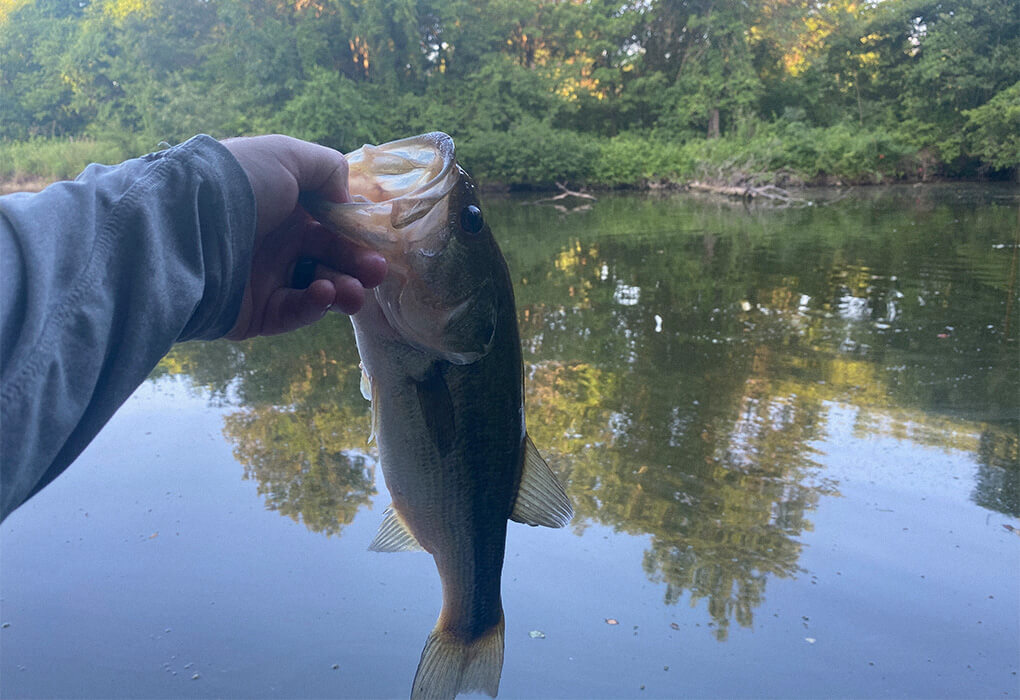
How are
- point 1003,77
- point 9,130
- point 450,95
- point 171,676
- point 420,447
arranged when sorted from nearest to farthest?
point 420,447, point 171,676, point 9,130, point 1003,77, point 450,95

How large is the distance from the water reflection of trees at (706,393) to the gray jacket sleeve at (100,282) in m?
2.77

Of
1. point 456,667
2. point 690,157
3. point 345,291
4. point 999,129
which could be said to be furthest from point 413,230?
point 999,129

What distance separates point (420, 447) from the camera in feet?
5.55

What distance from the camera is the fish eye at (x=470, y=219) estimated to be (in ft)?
5.23

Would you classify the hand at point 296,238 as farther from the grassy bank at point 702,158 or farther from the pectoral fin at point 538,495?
the grassy bank at point 702,158

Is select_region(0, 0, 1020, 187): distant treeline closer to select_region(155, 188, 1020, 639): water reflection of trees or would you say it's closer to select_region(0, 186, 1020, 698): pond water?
select_region(155, 188, 1020, 639): water reflection of trees

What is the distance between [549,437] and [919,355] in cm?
400

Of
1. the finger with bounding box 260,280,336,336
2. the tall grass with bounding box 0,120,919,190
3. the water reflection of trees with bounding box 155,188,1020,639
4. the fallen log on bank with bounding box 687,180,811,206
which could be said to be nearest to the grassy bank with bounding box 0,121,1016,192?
the tall grass with bounding box 0,120,919,190

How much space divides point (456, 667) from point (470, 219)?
1039 millimetres

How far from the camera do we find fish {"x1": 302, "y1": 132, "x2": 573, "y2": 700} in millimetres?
1597

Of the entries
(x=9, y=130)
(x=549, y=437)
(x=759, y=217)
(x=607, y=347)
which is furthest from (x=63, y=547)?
(x=9, y=130)

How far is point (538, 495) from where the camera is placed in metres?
1.78

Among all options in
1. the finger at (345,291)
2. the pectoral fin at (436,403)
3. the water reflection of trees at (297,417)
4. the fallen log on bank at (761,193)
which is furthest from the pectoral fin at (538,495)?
the fallen log on bank at (761,193)

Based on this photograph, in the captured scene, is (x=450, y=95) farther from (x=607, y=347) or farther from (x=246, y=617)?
(x=246, y=617)
